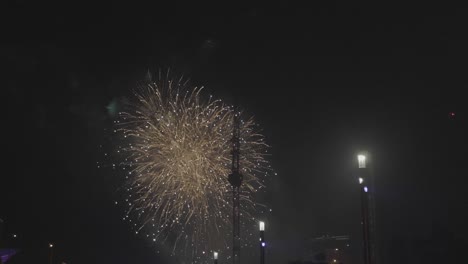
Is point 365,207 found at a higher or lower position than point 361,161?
lower

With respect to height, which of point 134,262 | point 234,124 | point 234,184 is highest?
point 234,124

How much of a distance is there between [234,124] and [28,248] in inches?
1601

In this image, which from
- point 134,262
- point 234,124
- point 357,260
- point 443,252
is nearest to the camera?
point 234,124

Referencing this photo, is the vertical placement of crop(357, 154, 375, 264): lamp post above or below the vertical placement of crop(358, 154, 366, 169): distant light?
below

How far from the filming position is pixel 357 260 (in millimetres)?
59094

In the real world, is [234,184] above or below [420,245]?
above

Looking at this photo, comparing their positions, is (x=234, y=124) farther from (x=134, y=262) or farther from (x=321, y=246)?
(x=134, y=262)

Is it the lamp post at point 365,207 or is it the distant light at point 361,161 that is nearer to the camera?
the lamp post at point 365,207

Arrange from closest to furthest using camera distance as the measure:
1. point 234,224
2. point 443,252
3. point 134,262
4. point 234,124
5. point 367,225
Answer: point 367,225
point 234,124
point 234,224
point 443,252
point 134,262

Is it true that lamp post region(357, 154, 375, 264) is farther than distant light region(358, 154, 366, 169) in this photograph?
No

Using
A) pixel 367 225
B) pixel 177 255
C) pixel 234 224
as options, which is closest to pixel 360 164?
pixel 367 225

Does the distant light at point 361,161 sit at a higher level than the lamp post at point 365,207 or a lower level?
higher

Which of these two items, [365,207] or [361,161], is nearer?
[365,207]

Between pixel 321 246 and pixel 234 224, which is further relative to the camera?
pixel 321 246
